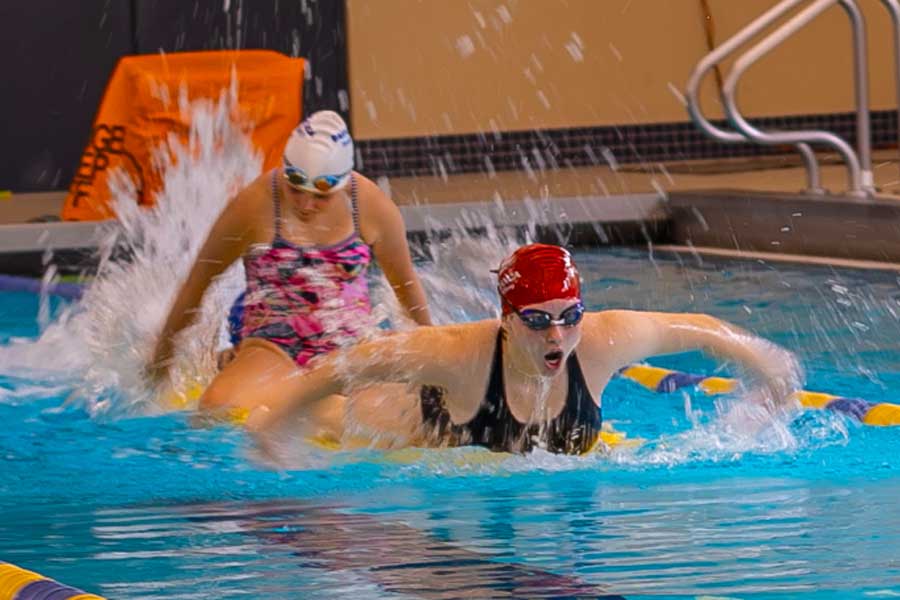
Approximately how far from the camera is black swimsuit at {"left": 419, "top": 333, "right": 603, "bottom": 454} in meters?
4.57

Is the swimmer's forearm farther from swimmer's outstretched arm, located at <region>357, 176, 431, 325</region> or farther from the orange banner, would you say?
the orange banner

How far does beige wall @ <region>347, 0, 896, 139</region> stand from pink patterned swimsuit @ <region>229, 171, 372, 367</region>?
25.2 ft

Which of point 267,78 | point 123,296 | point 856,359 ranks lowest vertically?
point 856,359

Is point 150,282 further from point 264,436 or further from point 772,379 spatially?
point 772,379

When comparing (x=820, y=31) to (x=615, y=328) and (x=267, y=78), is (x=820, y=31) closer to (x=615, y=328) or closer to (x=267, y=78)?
(x=267, y=78)

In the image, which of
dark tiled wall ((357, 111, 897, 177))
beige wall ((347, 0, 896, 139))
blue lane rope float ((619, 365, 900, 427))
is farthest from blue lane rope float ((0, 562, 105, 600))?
beige wall ((347, 0, 896, 139))

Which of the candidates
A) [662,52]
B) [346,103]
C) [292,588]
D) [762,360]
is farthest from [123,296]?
[662,52]

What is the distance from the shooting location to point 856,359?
6578 mm


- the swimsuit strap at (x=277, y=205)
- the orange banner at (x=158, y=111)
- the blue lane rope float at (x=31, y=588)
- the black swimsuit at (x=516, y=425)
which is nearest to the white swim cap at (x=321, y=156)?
the swimsuit strap at (x=277, y=205)

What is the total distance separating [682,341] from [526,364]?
17.0 inches

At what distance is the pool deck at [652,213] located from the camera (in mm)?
9102

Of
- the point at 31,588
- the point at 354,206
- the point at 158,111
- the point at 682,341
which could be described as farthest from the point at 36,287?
the point at 31,588

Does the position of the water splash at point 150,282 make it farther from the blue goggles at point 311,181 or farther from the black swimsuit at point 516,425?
the black swimsuit at point 516,425

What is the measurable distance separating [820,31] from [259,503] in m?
10.3
